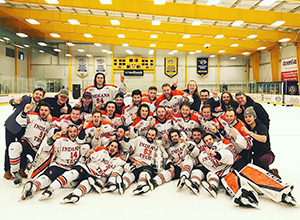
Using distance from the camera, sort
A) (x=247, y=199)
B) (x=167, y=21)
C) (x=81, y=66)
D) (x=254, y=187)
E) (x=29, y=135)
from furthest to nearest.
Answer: (x=81, y=66) → (x=167, y=21) → (x=29, y=135) → (x=254, y=187) → (x=247, y=199)

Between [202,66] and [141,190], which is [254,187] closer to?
[141,190]

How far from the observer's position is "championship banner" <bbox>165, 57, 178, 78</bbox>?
26.3m

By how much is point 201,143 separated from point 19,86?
18664 millimetres

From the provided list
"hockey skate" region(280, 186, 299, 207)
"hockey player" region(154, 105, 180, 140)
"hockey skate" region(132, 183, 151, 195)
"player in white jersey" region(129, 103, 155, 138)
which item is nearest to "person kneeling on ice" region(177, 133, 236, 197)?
"hockey skate" region(132, 183, 151, 195)

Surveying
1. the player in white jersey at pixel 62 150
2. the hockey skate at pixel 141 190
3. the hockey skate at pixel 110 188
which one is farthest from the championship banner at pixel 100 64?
the hockey skate at pixel 141 190

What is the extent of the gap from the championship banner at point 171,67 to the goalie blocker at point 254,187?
23.4 metres

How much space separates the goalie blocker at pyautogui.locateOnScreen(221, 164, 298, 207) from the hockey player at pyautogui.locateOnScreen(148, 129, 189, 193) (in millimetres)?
822

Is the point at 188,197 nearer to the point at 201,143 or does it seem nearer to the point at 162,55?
the point at 201,143

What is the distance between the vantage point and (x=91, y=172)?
3.43 metres

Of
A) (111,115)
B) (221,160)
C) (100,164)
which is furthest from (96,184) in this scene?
(221,160)

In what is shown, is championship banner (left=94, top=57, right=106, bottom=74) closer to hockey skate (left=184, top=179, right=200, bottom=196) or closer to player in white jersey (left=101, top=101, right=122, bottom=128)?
player in white jersey (left=101, top=101, right=122, bottom=128)

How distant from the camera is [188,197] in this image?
128 inches

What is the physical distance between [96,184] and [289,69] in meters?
21.7

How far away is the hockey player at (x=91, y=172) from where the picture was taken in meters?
3.11
